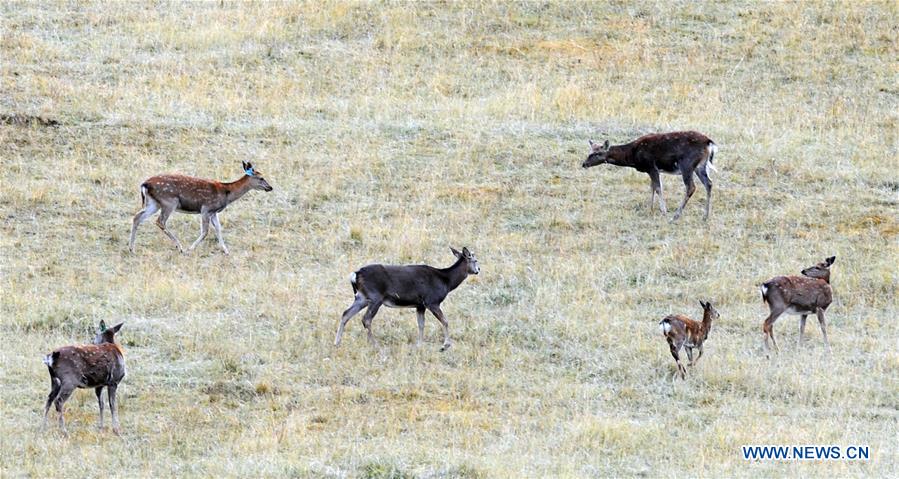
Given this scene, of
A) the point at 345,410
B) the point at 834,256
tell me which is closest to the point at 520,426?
the point at 345,410

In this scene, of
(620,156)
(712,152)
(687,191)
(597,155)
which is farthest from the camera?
(597,155)

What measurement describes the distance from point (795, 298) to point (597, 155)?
21.7 ft

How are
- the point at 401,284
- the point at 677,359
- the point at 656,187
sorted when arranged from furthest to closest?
the point at 656,187, the point at 401,284, the point at 677,359

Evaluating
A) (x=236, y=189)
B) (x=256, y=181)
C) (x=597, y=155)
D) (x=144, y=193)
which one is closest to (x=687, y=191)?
(x=597, y=155)

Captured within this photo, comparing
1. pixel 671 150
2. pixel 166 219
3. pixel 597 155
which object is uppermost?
pixel 671 150

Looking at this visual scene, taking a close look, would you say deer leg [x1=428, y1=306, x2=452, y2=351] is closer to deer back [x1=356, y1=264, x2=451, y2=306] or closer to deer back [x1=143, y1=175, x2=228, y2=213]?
deer back [x1=356, y1=264, x2=451, y2=306]

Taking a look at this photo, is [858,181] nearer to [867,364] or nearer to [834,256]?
[834,256]

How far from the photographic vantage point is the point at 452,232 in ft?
67.0

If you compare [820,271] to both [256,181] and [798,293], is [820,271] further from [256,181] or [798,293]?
[256,181]

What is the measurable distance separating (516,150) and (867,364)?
29.7 ft

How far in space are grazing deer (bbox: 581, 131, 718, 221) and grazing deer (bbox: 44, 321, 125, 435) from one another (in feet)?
33.9

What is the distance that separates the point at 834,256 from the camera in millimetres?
18891

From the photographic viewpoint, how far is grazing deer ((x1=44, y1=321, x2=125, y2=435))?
1294 cm

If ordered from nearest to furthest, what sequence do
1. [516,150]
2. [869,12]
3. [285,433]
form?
1. [285,433]
2. [516,150]
3. [869,12]
